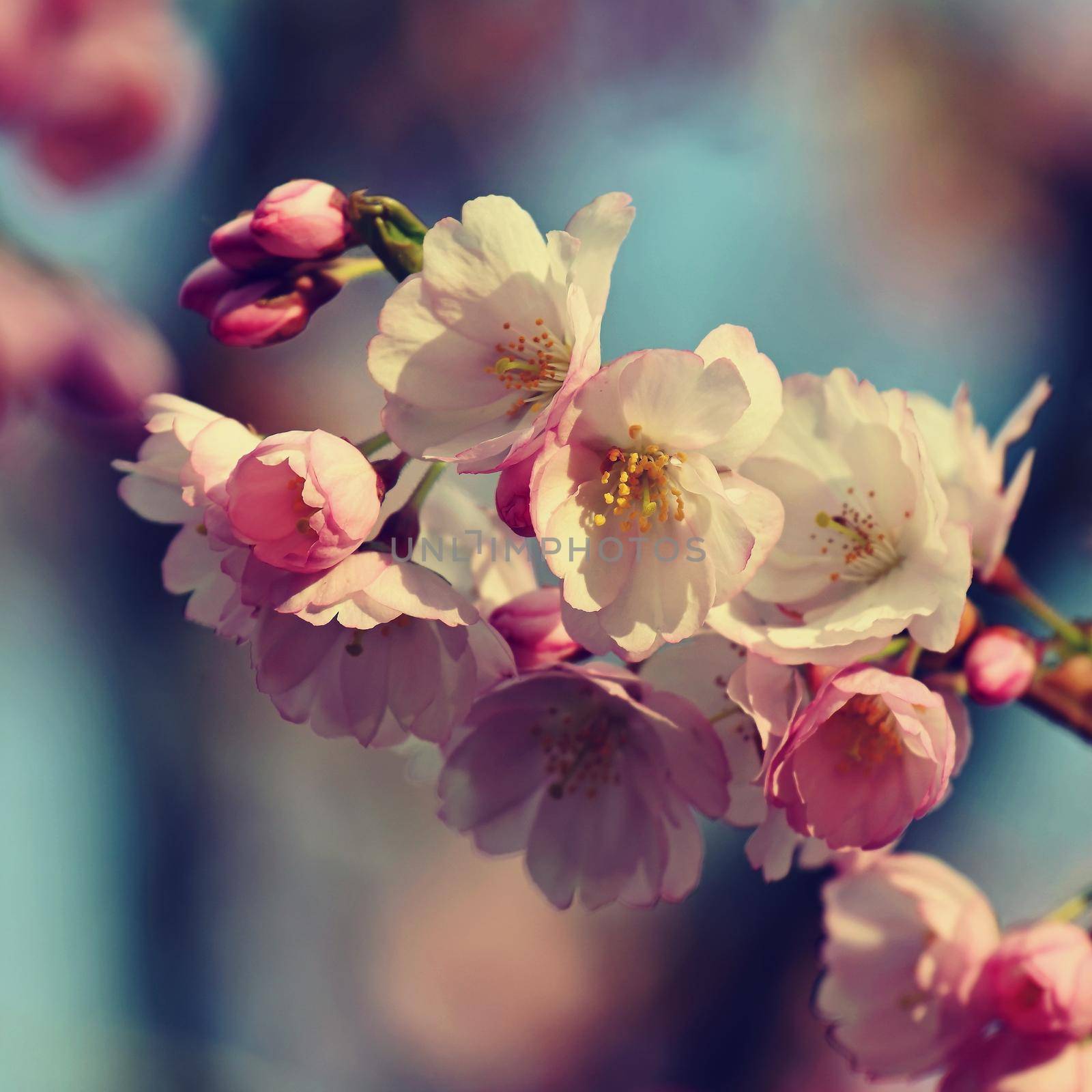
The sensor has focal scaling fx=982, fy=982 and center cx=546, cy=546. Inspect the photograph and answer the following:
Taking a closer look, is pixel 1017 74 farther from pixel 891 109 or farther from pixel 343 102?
pixel 343 102

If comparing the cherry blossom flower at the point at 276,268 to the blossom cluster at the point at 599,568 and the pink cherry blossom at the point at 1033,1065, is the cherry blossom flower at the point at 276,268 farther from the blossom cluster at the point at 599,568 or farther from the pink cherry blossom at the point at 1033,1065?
the pink cherry blossom at the point at 1033,1065

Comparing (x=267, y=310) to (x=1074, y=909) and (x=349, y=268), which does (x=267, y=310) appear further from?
(x=1074, y=909)

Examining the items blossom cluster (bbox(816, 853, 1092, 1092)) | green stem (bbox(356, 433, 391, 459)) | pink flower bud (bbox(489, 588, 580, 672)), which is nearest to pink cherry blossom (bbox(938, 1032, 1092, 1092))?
blossom cluster (bbox(816, 853, 1092, 1092))

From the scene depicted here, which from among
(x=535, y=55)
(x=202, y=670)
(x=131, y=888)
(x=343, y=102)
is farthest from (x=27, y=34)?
(x=131, y=888)

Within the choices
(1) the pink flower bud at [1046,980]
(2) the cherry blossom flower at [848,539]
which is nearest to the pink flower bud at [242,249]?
(2) the cherry blossom flower at [848,539]

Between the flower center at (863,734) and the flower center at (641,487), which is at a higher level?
the flower center at (641,487)

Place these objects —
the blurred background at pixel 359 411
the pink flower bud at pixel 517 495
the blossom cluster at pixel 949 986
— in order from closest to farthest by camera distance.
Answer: the pink flower bud at pixel 517 495 → the blossom cluster at pixel 949 986 → the blurred background at pixel 359 411
